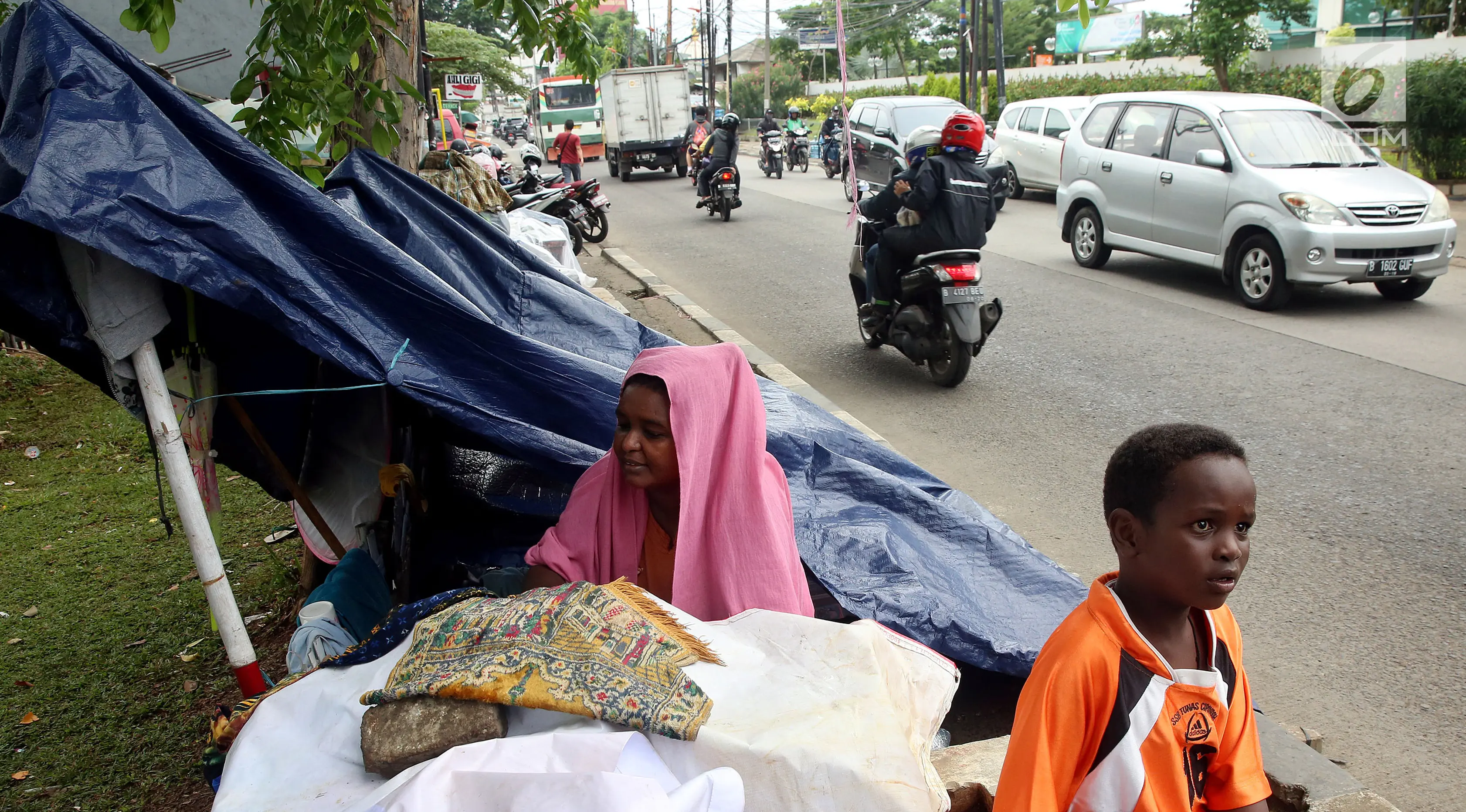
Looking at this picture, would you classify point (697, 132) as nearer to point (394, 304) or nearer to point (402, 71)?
point (402, 71)

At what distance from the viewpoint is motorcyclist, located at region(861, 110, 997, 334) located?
249 inches

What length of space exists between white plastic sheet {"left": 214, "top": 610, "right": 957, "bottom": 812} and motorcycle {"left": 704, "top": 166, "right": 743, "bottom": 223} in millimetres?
13585

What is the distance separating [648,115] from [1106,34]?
26821 mm

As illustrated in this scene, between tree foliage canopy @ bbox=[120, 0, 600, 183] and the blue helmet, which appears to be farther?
the blue helmet

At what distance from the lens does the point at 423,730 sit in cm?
188

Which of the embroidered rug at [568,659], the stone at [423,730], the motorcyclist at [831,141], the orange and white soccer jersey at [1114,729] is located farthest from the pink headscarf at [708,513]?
the motorcyclist at [831,141]

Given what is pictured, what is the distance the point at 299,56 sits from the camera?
3.42 m

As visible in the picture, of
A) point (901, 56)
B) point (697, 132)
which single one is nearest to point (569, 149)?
point (697, 132)

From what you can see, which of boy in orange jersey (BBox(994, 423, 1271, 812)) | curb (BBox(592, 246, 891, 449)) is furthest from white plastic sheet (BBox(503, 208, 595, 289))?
boy in orange jersey (BBox(994, 423, 1271, 812))

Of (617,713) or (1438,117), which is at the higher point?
(1438,117)

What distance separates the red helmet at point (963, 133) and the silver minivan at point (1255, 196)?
11.1ft

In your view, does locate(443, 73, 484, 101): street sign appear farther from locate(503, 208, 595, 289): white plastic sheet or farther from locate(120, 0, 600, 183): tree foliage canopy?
locate(120, 0, 600, 183): tree foliage canopy

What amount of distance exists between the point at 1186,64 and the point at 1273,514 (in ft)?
91.0

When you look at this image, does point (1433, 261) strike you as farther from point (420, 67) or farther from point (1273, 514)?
point (420, 67)
